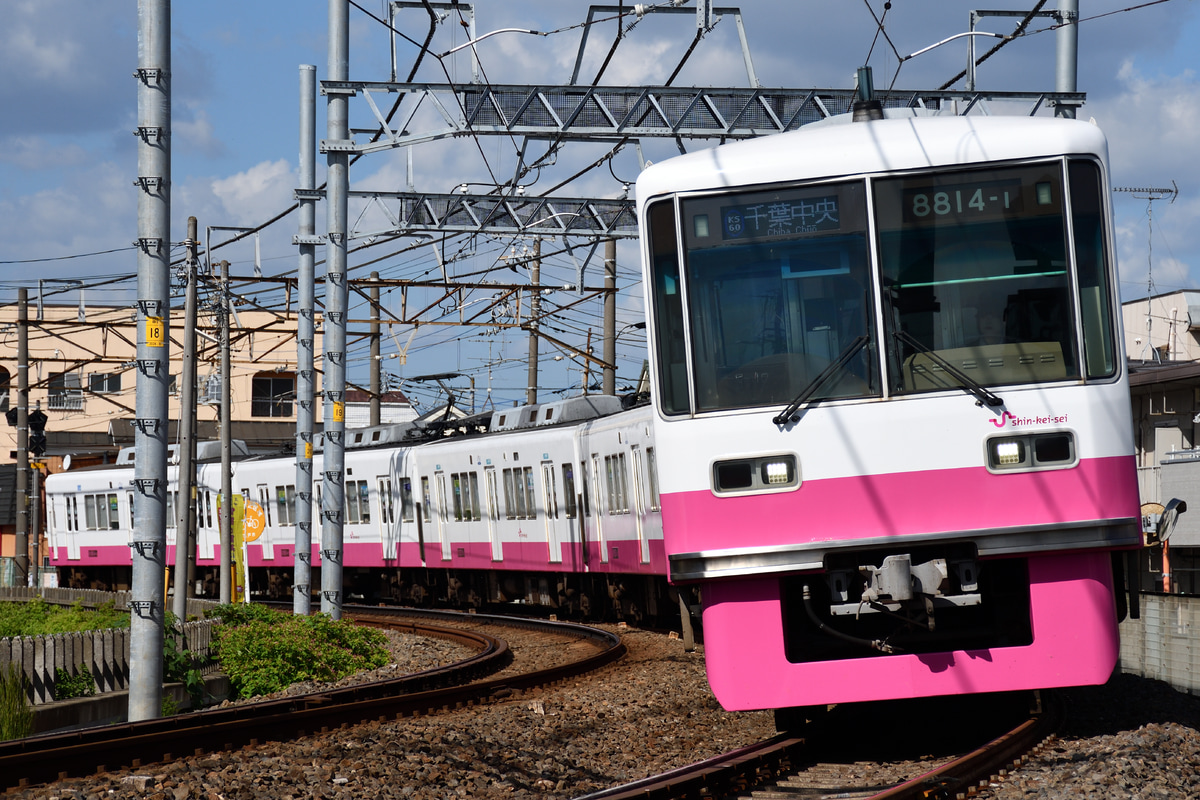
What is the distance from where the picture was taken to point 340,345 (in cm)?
1752

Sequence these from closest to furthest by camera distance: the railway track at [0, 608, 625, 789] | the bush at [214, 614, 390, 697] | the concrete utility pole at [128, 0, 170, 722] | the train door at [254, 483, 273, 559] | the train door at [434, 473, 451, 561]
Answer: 1. the railway track at [0, 608, 625, 789]
2. the concrete utility pole at [128, 0, 170, 722]
3. the bush at [214, 614, 390, 697]
4. the train door at [434, 473, 451, 561]
5. the train door at [254, 483, 273, 559]

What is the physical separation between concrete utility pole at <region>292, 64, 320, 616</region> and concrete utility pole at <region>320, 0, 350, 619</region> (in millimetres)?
392

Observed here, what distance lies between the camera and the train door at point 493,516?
23578 millimetres

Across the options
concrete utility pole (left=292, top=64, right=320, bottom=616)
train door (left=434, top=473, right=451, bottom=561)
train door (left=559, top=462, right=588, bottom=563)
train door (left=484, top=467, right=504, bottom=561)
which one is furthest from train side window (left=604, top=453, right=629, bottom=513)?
train door (left=434, top=473, right=451, bottom=561)

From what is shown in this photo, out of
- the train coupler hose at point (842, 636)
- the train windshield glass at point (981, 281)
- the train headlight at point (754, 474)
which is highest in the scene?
the train windshield glass at point (981, 281)

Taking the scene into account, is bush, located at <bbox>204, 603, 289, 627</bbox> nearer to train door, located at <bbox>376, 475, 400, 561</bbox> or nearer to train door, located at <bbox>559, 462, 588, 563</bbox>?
train door, located at <bbox>559, 462, 588, 563</bbox>

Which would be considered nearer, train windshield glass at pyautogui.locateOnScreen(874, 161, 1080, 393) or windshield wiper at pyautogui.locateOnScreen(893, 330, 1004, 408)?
windshield wiper at pyautogui.locateOnScreen(893, 330, 1004, 408)

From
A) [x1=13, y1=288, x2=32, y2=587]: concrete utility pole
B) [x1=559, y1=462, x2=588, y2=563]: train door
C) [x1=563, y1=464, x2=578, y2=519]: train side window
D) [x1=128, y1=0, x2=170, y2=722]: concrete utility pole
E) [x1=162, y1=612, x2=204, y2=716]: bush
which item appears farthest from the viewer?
[x1=13, y1=288, x2=32, y2=587]: concrete utility pole

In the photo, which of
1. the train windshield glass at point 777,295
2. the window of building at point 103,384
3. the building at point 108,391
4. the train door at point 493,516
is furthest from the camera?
the window of building at point 103,384

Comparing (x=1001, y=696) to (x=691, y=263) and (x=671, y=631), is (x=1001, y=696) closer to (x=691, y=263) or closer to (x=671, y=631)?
(x=691, y=263)

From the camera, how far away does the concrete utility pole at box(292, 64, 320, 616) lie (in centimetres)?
1791

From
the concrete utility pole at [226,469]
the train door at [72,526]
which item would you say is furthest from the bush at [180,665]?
the train door at [72,526]

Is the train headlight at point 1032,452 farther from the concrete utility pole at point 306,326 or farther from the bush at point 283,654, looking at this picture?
the concrete utility pole at point 306,326

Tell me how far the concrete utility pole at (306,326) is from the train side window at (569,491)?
4115mm
